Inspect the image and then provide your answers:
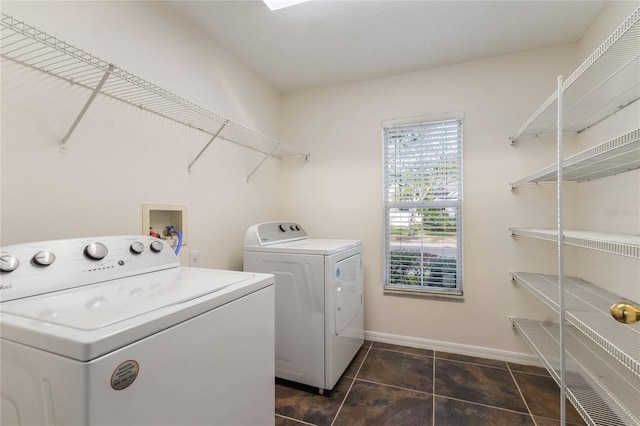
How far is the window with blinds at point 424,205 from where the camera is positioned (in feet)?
7.79

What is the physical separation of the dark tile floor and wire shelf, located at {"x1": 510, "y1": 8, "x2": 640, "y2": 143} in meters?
1.70

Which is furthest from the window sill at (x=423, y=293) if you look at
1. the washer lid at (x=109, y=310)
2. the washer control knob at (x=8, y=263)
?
the washer control knob at (x=8, y=263)

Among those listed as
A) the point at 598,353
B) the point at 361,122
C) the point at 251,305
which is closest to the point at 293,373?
the point at 251,305

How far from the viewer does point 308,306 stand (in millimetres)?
1845

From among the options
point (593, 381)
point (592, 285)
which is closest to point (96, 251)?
point (593, 381)

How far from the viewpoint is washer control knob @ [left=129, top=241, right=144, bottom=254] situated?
122cm

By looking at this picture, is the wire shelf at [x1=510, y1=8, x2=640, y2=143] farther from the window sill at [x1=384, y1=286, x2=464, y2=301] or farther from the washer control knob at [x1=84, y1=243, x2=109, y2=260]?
the washer control knob at [x1=84, y1=243, x2=109, y2=260]

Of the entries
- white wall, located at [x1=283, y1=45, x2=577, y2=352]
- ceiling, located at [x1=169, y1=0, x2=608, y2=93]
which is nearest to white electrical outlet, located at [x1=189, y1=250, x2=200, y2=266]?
white wall, located at [x1=283, y1=45, x2=577, y2=352]

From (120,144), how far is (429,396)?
7.42ft

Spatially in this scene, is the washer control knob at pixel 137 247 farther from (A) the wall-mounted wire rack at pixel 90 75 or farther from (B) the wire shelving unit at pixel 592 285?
(B) the wire shelving unit at pixel 592 285

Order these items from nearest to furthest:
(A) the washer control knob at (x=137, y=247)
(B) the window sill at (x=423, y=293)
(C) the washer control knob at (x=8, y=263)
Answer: (C) the washer control knob at (x=8, y=263) < (A) the washer control knob at (x=137, y=247) < (B) the window sill at (x=423, y=293)

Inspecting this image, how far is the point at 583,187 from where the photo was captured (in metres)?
2.03

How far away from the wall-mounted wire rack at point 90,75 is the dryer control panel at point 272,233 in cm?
61

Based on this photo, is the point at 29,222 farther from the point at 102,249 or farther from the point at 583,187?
the point at 583,187
